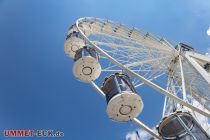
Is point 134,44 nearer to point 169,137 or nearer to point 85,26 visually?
point 85,26

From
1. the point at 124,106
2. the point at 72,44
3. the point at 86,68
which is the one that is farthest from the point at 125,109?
the point at 72,44

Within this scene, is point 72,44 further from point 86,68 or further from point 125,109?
point 125,109

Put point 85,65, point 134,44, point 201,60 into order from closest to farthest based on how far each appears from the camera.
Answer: point 85,65 < point 201,60 < point 134,44

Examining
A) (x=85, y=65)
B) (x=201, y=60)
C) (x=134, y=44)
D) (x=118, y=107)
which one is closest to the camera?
(x=118, y=107)

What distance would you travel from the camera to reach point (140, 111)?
15.5 meters

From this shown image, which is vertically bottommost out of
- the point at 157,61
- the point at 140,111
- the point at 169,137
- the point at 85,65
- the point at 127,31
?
the point at 169,137

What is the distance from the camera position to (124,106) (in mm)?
15211

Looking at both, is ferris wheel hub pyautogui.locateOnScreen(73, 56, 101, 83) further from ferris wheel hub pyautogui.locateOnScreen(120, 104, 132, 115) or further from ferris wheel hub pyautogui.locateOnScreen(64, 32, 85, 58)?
ferris wheel hub pyautogui.locateOnScreen(120, 104, 132, 115)

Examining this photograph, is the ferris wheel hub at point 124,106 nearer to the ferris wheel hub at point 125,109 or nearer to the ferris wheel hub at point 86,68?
the ferris wheel hub at point 125,109

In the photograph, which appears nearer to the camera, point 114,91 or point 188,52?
point 114,91

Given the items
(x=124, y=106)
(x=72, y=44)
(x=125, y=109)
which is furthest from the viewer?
(x=72, y=44)

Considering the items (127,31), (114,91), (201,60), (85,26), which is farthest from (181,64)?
(114,91)

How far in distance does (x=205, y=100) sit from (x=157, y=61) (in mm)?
3929

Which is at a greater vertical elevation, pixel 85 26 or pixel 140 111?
pixel 85 26
